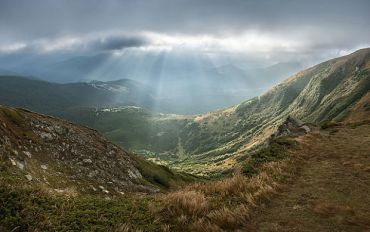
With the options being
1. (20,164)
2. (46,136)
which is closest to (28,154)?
(20,164)

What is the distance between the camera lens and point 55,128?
148ft

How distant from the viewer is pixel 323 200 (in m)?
15.5

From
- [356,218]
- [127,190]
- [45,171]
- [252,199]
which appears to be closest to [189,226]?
[252,199]

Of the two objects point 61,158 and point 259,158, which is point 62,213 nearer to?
point 259,158

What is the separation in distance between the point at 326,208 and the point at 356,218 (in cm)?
117

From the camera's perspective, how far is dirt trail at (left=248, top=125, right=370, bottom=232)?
1192cm

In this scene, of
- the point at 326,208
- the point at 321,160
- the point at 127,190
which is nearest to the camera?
the point at 326,208

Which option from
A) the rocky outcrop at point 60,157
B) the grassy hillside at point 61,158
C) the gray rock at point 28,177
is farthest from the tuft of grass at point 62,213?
the gray rock at point 28,177

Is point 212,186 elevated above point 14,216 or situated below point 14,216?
below

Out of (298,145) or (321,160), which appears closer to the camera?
(321,160)

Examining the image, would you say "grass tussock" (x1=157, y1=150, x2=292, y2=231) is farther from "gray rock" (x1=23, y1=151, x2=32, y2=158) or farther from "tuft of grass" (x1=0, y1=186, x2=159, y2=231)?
"gray rock" (x1=23, y1=151, x2=32, y2=158)

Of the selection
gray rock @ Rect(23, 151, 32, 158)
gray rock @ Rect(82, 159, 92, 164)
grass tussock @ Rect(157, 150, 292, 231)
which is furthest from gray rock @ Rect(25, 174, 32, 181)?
grass tussock @ Rect(157, 150, 292, 231)

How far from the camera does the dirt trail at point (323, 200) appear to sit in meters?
11.9

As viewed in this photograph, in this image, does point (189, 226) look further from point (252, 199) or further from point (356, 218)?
point (356, 218)
